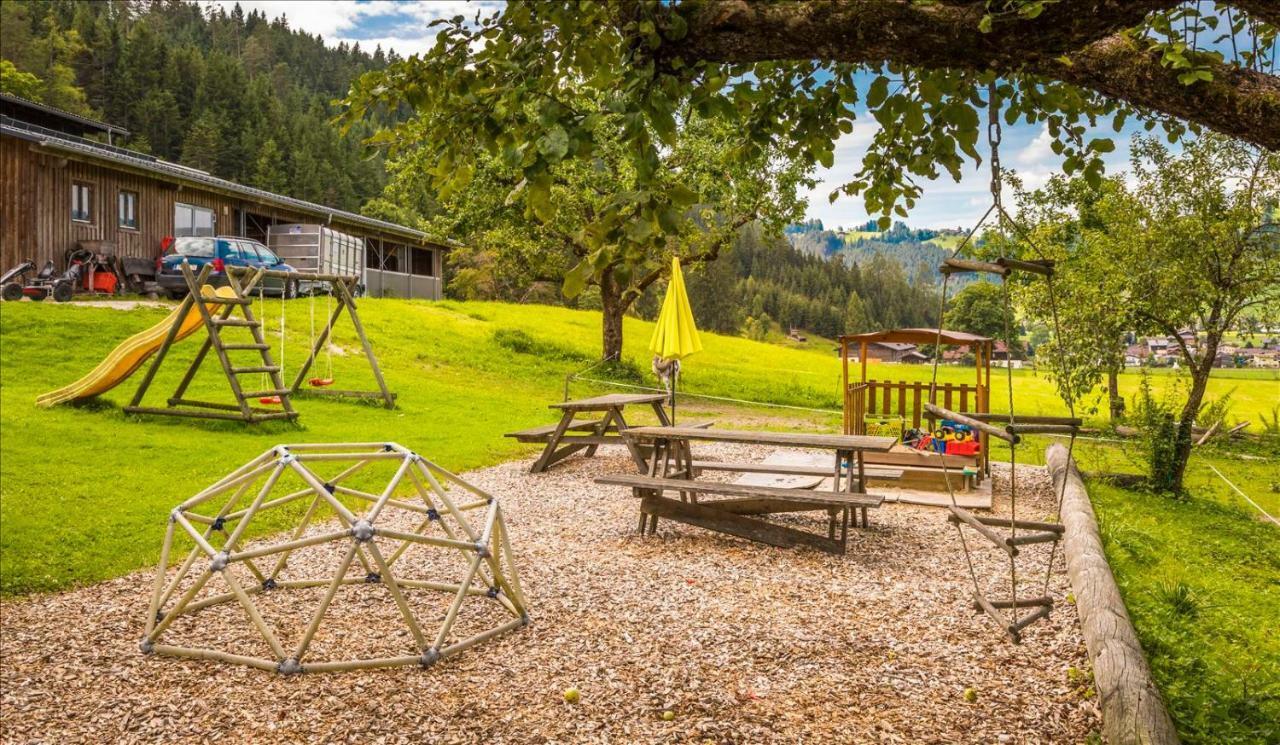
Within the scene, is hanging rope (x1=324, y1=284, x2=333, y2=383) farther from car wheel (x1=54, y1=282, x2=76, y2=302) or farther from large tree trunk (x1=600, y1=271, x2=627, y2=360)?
large tree trunk (x1=600, y1=271, x2=627, y2=360)

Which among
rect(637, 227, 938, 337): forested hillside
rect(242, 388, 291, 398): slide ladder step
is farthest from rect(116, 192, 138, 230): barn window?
rect(637, 227, 938, 337): forested hillside

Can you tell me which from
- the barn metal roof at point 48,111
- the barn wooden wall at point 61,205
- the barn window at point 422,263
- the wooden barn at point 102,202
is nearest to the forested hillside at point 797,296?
the barn window at point 422,263

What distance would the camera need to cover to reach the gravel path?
4.20m

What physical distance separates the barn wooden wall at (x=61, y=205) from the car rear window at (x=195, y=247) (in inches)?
77.6

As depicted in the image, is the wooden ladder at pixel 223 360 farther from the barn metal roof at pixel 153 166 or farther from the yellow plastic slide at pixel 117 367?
the barn metal roof at pixel 153 166

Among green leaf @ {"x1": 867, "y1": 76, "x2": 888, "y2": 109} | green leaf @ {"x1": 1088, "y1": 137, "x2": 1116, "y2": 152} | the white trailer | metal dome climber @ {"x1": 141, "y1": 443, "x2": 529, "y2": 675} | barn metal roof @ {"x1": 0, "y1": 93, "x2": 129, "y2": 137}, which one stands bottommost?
metal dome climber @ {"x1": 141, "y1": 443, "x2": 529, "y2": 675}

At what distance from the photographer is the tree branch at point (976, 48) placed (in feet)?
9.79

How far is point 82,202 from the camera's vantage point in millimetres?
23531

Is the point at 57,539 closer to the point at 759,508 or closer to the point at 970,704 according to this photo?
the point at 759,508

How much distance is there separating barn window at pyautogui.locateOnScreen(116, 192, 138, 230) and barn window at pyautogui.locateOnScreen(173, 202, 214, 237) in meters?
1.47

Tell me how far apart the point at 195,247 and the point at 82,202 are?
3.26 meters

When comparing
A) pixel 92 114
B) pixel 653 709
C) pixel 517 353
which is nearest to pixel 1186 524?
pixel 653 709

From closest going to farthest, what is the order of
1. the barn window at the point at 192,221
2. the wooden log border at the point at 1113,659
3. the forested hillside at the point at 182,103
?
the wooden log border at the point at 1113,659, the barn window at the point at 192,221, the forested hillside at the point at 182,103

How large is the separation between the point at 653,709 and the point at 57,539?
18.4 ft
